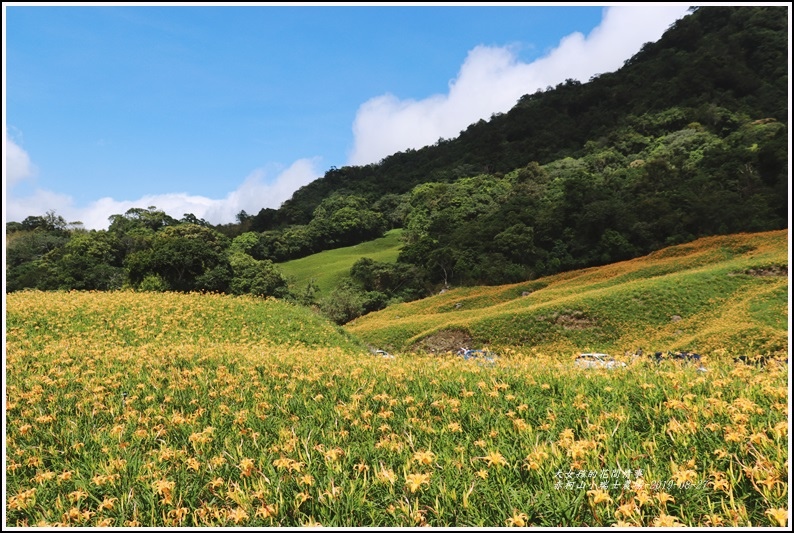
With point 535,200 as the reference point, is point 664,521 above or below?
below

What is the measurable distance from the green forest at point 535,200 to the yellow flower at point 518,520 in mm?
2655

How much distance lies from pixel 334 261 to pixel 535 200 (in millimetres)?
28350

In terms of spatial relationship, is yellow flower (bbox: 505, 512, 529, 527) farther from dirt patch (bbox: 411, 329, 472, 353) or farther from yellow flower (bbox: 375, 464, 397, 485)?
dirt patch (bbox: 411, 329, 472, 353)

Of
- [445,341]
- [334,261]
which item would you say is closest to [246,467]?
[445,341]

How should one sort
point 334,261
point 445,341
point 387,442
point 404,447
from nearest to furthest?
point 404,447, point 387,442, point 445,341, point 334,261

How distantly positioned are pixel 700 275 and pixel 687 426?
21205 millimetres

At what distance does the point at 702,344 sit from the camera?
14.2 meters

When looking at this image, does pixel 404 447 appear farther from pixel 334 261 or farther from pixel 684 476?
pixel 334 261

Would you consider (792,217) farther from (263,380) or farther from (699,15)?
(699,15)

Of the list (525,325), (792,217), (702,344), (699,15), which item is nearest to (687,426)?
(792,217)

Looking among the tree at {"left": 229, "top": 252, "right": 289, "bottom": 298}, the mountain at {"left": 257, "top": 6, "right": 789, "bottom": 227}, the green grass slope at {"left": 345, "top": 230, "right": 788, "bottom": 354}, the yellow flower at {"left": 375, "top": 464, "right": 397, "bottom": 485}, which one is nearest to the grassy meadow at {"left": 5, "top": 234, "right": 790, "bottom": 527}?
the yellow flower at {"left": 375, "top": 464, "right": 397, "bottom": 485}

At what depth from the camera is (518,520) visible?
5.86 ft

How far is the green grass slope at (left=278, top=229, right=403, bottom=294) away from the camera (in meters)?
52.2

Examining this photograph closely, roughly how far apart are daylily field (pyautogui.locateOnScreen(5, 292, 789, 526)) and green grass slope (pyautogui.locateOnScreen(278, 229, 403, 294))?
4241 cm
